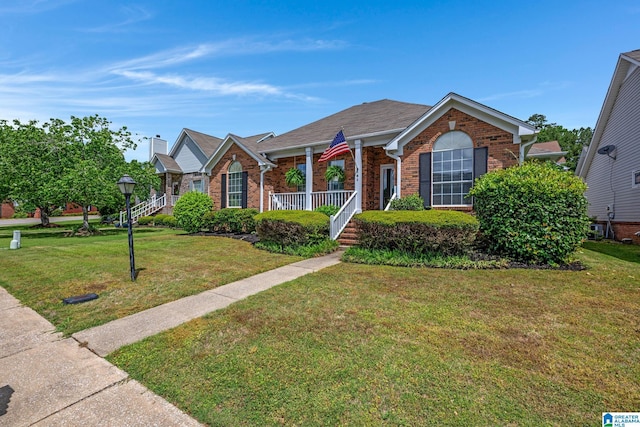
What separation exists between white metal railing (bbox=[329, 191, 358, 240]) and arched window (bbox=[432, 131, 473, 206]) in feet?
10.1

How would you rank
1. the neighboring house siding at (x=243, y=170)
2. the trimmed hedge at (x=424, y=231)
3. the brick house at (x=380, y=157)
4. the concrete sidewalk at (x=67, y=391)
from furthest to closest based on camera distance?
1. the neighboring house siding at (x=243, y=170)
2. the brick house at (x=380, y=157)
3. the trimmed hedge at (x=424, y=231)
4. the concrete sidewalk at (x=67, y=391)

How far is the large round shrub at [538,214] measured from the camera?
7086 mm

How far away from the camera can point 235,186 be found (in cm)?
1592

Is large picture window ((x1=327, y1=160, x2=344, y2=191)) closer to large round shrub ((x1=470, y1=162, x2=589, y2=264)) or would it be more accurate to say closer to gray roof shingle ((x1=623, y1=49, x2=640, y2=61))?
large round shrub ((x1=470, y1=162, x2=589, y2=264))

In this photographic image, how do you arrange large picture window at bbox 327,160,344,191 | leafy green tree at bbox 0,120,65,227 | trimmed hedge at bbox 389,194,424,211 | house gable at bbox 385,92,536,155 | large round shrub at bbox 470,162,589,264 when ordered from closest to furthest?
large round shrub at bbox 470,162,589,264
house gable at bbox 385,92,536,155
trimmed hedge at bbox 389,194,424,211
large picture window at bbox 327,160,344,191
leafy green tree at bbox 0,120,65,227

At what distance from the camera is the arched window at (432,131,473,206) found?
32.2 feet

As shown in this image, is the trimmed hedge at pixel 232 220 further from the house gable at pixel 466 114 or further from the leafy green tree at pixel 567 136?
the leafy green tree at pixel 567 136

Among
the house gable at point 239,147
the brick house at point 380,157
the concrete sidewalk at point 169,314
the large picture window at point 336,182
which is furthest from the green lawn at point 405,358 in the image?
the house gable at point 239,147

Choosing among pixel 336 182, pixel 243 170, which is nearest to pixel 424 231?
pixel 336 182

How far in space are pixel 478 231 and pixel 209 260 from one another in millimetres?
7664

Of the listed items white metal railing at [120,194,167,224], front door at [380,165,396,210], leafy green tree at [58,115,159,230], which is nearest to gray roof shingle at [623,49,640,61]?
front door at [380,165,396,210]

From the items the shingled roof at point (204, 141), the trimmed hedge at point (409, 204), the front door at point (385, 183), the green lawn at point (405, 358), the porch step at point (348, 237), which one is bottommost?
the green lawn at point (405, 358)

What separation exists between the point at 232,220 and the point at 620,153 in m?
17.7

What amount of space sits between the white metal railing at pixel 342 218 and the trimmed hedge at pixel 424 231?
2.15m
